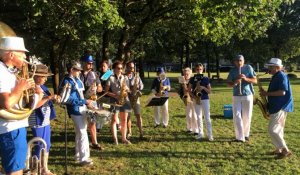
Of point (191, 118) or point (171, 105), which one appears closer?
point (191, 118)

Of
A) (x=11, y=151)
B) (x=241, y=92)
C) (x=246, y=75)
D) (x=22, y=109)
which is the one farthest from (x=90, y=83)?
(x=11, y=151)

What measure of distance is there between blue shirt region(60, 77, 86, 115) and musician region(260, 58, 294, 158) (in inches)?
155

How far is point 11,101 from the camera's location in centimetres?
Answer: 445

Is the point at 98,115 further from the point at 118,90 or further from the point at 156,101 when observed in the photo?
the point at 156,101

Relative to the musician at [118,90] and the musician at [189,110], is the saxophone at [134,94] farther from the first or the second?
the musician at [189,110]

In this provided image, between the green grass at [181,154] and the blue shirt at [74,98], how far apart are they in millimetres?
1158

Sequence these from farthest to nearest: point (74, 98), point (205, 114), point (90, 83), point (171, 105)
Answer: point (171, 105) < point (205, 114) < point (90, 83) < point (74, 98)

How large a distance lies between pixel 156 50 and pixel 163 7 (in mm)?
26818

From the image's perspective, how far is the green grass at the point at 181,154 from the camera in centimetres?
780

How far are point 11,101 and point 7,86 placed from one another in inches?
7.1

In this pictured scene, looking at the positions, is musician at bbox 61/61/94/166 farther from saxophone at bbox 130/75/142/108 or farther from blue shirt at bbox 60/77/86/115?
saxophone at bbox 130/75/142/108

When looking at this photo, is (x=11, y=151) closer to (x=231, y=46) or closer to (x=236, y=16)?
(x=236, y=16)

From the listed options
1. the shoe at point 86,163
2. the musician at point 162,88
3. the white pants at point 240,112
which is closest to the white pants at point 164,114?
the musician at point 162,88

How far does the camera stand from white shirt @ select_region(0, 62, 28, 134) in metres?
4.46
